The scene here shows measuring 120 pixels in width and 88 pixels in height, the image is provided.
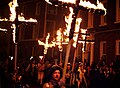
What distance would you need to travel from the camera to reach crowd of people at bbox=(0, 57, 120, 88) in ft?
20.2

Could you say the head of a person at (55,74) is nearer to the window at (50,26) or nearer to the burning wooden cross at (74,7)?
the burning wooden cross at (74,7)

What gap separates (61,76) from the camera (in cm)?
630

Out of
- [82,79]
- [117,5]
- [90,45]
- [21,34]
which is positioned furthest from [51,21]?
[82,79]

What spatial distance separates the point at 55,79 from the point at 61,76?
284mm

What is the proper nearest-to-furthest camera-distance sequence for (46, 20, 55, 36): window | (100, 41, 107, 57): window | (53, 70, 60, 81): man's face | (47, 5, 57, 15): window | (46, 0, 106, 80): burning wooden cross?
(46, 0, 106, 80): burning wooden cross < (53, 70, 60, 81): man's face < (100, 41, 107, 57): window < (46, 20, 55, 36): window < (47, 5, 57, 15): window

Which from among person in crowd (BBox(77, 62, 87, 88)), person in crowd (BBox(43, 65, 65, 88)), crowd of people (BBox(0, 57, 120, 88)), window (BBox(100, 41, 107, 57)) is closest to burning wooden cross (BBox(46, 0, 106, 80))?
person in crowd (BBox(43, 65, 65, 88))

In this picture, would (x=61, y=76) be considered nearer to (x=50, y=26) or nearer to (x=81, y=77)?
(x=81, y=77)

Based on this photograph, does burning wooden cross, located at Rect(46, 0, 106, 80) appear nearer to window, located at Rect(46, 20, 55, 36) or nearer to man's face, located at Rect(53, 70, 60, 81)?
man's face, located at Rect(53, 70, 60, 81)

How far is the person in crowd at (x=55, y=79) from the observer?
5.87 m

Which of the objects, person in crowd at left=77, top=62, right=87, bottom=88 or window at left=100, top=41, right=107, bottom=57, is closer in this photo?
person in crowd at left=77, top=62, right=87, bottom=88

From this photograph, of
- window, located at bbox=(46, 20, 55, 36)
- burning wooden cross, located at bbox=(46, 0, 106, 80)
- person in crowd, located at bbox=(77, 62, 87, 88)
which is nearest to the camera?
burning wooden cross, located at bbox=(46, 0, 106, 80)

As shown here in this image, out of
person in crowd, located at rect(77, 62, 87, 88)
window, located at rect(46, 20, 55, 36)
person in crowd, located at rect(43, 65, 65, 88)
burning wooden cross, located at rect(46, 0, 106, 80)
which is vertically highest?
window, located at rect(46, 20, 55, 36)

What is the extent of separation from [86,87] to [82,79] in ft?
1.36

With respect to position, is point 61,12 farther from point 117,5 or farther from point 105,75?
point 105,75
